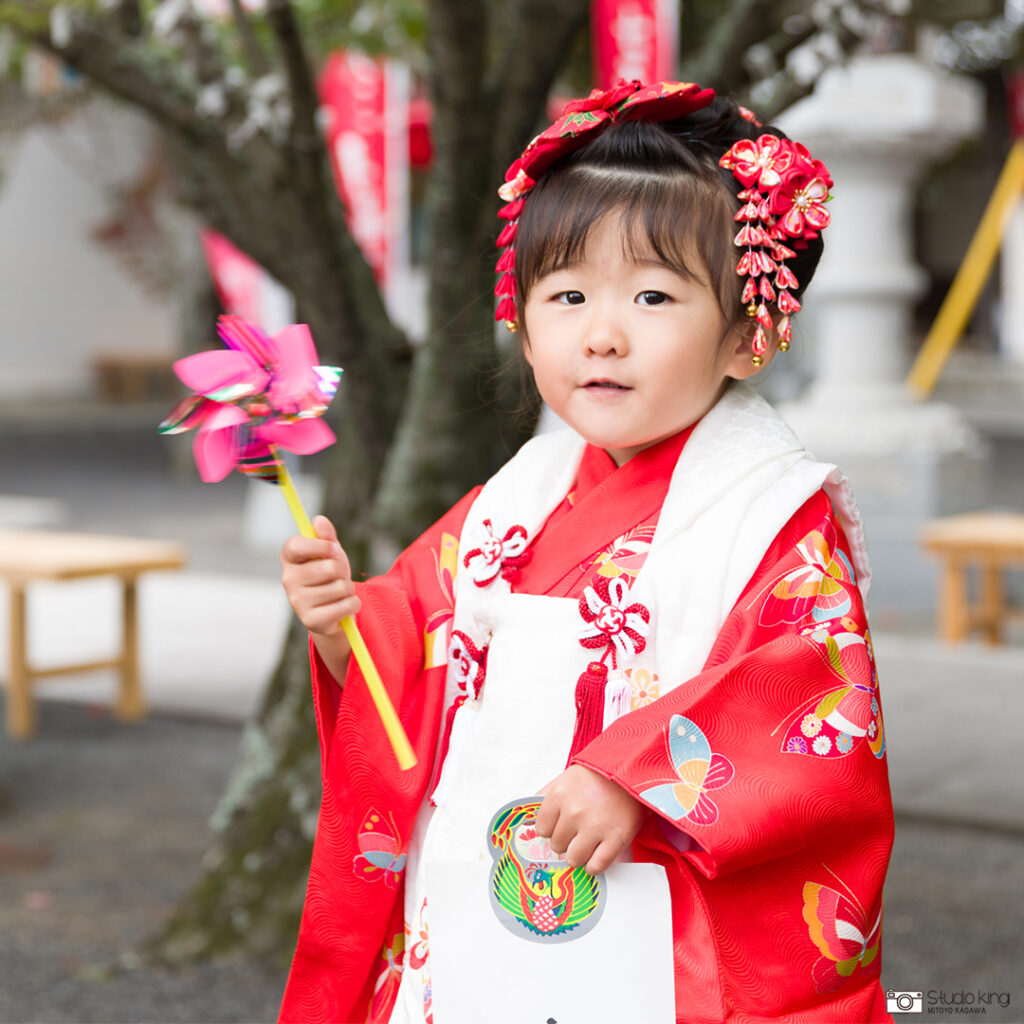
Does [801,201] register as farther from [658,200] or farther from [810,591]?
[810,591]

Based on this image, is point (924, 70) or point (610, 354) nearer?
point (610, 354)

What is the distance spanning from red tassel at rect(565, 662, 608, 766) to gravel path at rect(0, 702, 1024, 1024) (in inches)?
69.6

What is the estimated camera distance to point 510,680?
5.31ft

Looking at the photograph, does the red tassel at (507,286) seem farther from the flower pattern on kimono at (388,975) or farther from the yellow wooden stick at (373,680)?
the flower pattern on kimono at (388,975)

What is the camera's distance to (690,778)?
1.46 m

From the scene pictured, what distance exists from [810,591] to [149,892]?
2.77 meters

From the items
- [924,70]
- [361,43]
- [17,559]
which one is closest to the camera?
[17,559]

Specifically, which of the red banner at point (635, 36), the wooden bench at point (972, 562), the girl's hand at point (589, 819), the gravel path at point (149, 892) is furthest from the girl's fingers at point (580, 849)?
the red banner at point (635, 36)

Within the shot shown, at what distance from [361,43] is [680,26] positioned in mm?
2332

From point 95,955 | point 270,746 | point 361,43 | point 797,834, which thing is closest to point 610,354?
point 797,834

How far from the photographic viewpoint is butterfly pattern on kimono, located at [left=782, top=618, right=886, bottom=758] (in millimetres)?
1474

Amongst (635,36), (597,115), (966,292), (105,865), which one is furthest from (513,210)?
(966,292)

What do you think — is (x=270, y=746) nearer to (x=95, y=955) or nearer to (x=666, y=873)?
(x=95, y=955)

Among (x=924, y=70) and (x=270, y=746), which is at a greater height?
(x=924, y=70)
